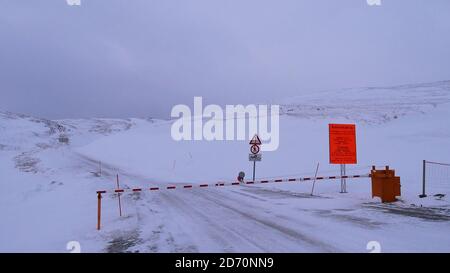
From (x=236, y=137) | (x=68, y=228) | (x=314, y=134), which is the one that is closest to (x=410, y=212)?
(x=68, y=228)

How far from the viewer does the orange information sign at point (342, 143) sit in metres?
16.5

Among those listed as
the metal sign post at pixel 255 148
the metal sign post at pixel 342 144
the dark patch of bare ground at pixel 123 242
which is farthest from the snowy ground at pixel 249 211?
the metal sign post at pixel 255 148

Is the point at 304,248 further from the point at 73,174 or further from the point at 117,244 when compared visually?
the point at 73,174

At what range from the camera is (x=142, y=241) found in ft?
26.6

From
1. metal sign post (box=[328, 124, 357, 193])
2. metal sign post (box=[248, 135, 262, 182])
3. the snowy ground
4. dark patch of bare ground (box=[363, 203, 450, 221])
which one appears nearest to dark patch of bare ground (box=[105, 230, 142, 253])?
the snowy ground

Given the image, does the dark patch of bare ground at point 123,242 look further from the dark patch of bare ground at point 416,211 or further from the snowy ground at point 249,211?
the dark patch of bare ground at point 416,211

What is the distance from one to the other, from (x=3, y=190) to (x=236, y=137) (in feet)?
79.5

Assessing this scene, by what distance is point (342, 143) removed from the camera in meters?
16.7

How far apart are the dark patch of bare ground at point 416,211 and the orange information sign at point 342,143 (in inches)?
169

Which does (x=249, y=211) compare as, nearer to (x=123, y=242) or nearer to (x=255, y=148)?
(x=123, y=242)

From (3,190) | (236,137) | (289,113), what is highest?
(289,113)

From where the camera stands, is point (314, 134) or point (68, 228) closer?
point (68, 228)

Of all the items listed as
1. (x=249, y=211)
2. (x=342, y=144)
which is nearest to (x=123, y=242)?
(x=249, y=211)

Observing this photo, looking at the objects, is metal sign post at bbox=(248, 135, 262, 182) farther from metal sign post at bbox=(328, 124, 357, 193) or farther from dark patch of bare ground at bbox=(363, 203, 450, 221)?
dark patch of bare ground at bbox=(363, 203, 450, 221)
